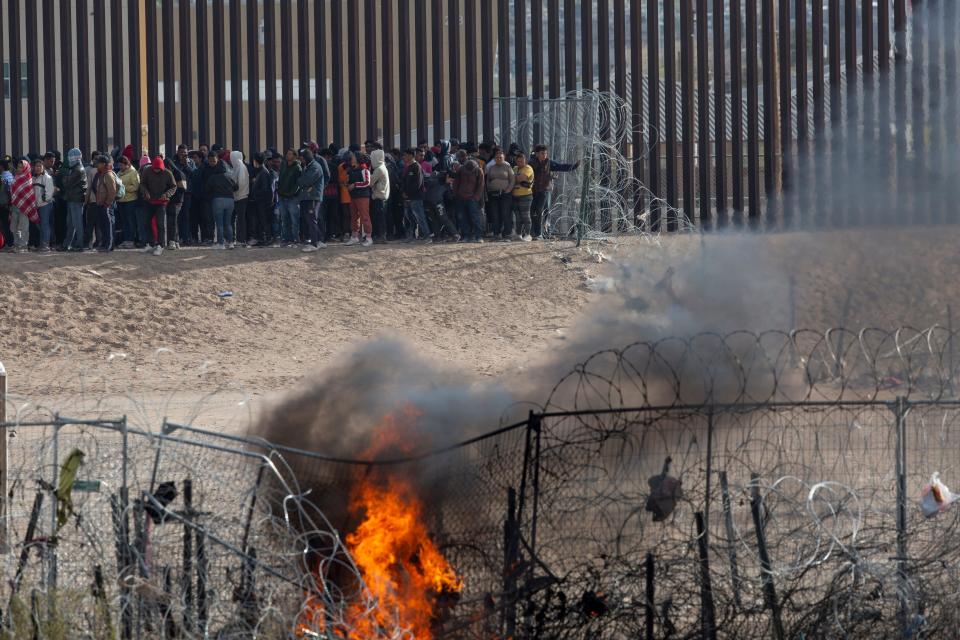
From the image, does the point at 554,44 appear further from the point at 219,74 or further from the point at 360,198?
the point at 219,74

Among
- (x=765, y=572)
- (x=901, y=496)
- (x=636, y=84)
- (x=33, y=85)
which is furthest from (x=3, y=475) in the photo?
(x=636, y=84)

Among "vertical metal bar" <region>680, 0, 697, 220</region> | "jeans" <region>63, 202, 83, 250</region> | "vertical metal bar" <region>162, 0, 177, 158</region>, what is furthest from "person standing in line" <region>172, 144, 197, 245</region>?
"vertical metal bar" <region>680, 0, 697, 220</region>

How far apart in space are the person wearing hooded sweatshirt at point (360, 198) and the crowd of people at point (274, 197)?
0.07 ft

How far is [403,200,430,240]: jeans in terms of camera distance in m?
22.2

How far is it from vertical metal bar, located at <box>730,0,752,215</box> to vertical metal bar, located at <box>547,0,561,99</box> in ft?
9.80

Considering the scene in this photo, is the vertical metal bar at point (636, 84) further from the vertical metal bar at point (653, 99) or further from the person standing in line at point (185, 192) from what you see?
the person standing in line at point (185, 192)

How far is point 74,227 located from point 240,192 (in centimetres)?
239

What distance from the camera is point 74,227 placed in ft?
69.4

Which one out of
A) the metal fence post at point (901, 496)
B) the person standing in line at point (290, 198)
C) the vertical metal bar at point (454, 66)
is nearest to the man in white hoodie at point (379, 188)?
the person standing in line at point (290, 198)

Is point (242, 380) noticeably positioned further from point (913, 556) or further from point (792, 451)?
point (913, 556)

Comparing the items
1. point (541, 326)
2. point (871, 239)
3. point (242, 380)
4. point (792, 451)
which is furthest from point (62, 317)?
point (792, 451)

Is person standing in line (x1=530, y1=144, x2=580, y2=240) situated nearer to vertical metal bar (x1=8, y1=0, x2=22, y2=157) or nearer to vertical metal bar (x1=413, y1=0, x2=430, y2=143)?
vertical metal bar (x1=413, y1=0, x2=430, y2=143)

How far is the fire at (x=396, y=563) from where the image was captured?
771 cm

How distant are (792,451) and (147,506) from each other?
15.8ft
